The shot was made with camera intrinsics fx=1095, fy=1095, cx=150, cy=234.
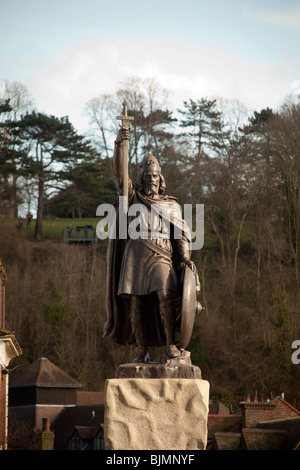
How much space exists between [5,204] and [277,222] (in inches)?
715

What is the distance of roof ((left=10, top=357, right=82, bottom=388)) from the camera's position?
61812mm

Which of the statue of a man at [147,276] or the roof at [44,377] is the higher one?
the statue of a man at [147,276]

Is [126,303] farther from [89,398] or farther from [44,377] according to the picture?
[89,398]

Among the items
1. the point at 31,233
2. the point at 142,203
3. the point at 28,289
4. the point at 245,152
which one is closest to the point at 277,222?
the point at 245,152

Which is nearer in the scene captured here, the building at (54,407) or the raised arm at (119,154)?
the raised arm at (119,154)

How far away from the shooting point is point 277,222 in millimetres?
63156

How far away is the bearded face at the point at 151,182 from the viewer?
1273 centimetres

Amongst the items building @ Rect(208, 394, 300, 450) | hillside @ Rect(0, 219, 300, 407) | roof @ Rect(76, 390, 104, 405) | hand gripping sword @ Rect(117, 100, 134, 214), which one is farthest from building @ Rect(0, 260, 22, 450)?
hand gripping sword @ Rect(117, 100, 134, 214)

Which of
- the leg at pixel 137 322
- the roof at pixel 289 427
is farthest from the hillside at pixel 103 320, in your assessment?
the leg at pixel 137 322

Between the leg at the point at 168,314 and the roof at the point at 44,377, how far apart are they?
49.9 meters

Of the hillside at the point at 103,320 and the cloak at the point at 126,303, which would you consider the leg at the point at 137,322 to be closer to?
the cloak at the point at 126,303

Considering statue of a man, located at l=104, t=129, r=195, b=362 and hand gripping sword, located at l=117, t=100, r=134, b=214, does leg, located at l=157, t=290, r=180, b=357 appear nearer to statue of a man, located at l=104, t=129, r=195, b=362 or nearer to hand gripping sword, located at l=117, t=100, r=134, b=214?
statue of a man, located at l=104, t=129, r=195, b=362

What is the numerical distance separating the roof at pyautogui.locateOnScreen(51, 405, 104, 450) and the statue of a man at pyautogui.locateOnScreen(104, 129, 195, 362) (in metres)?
46.8

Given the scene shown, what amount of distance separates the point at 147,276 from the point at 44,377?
167 ft
